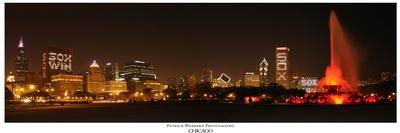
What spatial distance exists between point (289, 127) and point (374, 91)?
8110 cm

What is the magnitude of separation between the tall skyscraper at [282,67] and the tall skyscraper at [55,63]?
64.5m

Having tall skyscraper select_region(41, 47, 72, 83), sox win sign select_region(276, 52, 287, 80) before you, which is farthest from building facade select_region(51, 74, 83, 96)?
sox win sign select_region(276, 52, 287, 80)

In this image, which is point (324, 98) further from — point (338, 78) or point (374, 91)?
point (374, 91)

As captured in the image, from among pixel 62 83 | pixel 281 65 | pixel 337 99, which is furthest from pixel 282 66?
pixel 337 99

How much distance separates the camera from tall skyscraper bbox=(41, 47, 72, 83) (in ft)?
568

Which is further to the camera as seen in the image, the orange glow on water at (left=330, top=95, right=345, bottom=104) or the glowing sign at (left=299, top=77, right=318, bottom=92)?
the glowing sign at (left=299, top=77, right=318, bottom=92)

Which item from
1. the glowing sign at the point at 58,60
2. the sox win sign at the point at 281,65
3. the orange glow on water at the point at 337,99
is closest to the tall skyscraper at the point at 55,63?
the glowing sign at the point at 58,60

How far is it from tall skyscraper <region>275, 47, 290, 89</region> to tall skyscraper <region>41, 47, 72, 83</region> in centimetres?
6450

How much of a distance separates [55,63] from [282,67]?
248ft

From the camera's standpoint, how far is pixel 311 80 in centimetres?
16350

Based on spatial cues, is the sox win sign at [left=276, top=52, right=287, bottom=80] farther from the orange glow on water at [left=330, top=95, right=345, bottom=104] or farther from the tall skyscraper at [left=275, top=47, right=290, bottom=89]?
the orange glow on water at [left=330, top=95, right=345, bottom=104]

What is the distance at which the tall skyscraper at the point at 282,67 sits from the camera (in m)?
174

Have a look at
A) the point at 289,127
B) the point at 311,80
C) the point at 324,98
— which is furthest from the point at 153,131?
the point at 311,80

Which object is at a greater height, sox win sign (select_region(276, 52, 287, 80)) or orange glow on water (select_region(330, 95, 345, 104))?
sox win sign (select_region(276, 52, 287, 80))
